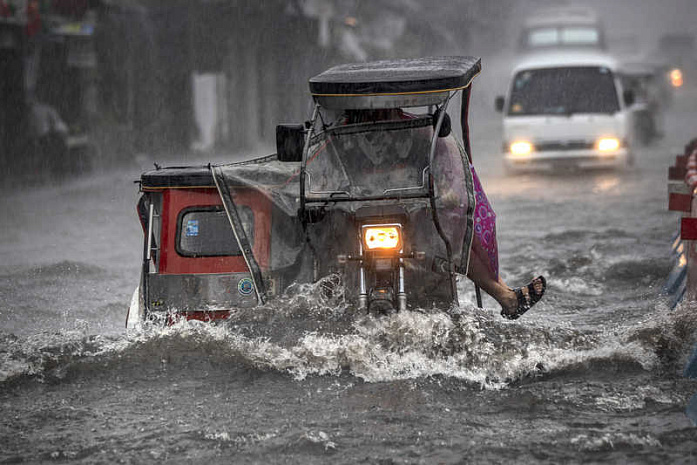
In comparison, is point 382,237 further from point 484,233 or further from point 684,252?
point 684,252

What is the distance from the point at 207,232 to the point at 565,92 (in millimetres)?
12413

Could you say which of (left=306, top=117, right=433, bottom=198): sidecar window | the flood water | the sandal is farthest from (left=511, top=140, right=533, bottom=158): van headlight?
(left=306, top=117, right=433, bottom=198): sidecar window

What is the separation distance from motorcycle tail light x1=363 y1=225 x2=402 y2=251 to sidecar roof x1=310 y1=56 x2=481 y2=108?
751mm

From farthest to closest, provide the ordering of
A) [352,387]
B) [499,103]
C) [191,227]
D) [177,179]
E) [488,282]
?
[499,103], [488,282], [191,227], [177,179], [352,387]

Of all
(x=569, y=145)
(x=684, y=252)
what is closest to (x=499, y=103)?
(x=569, y=145)

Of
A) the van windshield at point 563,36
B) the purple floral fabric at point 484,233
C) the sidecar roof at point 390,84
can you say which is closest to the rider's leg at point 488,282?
the purple floral fabric at point 484,233

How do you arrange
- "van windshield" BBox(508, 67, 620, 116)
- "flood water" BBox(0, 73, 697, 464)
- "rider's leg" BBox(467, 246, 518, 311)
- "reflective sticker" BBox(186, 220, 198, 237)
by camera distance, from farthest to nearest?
1. "van windshield" BBox(508, 67, 620, 116)
2. "rider's leg" BBox(467, 246, 518, 311)
3. "reflective sticker" BBox(186, 220, 198, 237)
4. "flood water" BBox(0, 73, 697, 464)

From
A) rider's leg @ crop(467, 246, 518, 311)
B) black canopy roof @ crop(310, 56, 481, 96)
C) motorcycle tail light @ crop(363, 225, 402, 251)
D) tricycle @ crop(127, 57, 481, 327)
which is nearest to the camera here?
motorcycle tail light @ crop(363, 225, 402, 251)

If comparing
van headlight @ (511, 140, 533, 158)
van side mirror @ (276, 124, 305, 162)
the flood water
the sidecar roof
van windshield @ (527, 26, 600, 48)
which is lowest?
the flood water

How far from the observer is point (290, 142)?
6.14 meters

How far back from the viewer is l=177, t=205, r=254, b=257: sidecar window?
634cm

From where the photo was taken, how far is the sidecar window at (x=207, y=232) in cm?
634

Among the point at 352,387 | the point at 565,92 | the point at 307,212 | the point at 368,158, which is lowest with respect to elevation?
the point at 352,387

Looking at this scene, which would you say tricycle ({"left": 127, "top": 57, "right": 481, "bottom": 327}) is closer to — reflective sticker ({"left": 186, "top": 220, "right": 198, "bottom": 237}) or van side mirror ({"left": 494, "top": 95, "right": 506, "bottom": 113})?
reflective sticker ({"left": 186, "top": 220, "right": 198, "bottom": 237})
